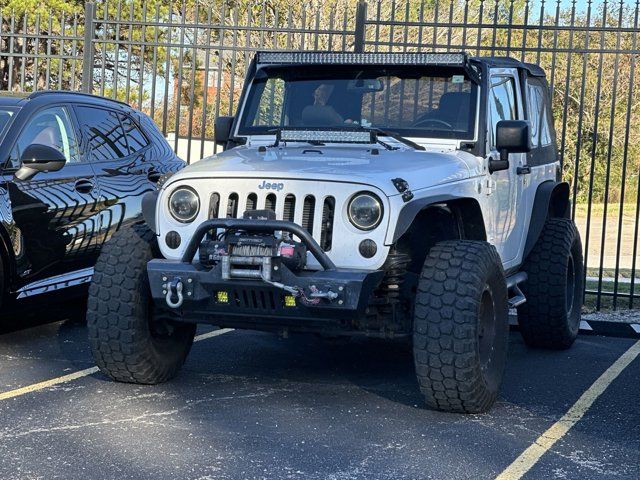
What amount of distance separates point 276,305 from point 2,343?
295 cm

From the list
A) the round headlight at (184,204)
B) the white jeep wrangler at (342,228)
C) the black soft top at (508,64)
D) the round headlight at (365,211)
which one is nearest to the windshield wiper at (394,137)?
the white jeep wrangler at (342,228)

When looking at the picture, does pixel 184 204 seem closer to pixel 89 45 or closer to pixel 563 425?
pixel 563 425

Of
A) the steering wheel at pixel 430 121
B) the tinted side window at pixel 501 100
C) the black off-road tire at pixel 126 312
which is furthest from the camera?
the tinted side window at pixel 501 100

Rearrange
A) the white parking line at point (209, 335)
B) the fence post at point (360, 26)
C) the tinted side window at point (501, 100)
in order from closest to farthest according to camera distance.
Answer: the tinted side window at point (501, 100), the white parking line at point (209, 335), the fence post at point (360, 26)

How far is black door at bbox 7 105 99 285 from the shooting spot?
7289mm

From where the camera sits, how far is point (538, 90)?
883 cm

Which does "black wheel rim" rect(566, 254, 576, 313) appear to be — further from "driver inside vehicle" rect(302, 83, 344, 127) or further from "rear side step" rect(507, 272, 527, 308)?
"driver inside vehicle" rect(302, 83, 344, 127)

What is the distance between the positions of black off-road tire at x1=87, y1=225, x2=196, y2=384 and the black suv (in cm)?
122

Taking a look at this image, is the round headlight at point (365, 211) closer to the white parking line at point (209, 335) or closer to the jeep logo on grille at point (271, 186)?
the jeep logo on grille at point (271, 186)

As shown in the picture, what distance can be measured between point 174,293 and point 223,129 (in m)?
1.93

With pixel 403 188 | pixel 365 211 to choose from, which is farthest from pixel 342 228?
pixel 403 188

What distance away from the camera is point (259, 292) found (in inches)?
221

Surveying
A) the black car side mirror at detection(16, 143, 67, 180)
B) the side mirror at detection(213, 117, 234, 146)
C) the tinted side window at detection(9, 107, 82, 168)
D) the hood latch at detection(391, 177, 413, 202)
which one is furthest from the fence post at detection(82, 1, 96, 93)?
the hood latch at detection(391, 177, 413, 202)

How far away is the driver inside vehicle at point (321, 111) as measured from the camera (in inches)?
282
